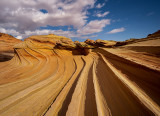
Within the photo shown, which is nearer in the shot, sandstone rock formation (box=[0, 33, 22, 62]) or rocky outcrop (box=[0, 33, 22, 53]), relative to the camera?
sandstone rock formation (box=[0, 33, 22, 62])

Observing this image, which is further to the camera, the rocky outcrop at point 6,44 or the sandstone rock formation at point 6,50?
the rocky outcrop at point 6,44

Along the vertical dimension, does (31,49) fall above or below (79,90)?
above

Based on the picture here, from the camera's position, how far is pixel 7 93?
1619 millimetres

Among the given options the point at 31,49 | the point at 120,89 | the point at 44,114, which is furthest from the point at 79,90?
the point at 31,49

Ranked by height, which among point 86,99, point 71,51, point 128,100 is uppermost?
point 71,51

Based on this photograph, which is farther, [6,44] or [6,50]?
[6,44]

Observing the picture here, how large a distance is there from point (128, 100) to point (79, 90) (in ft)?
3.02

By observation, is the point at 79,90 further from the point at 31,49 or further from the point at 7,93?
the point at 31,49

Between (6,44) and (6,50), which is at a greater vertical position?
(6,44)

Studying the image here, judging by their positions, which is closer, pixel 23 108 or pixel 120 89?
pixel 23 108

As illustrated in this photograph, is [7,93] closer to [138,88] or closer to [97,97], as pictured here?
[97,97]

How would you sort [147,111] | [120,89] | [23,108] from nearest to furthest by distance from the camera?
[147,111]
[23,108]
[120,89]

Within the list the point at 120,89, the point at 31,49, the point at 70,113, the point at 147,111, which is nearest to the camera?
the point at 147,111

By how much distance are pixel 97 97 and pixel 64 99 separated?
66 centimetres
